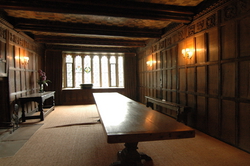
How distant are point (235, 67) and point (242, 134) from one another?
131 centimetres

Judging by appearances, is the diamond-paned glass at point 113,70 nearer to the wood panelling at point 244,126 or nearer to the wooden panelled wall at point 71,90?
the wooden panelled wall at point 71,90

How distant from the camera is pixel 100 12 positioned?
13.4ft

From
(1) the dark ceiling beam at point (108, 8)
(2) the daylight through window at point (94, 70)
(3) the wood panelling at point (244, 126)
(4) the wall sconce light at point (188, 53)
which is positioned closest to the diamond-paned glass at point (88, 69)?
(2) the daylight through window at point (94, 70)

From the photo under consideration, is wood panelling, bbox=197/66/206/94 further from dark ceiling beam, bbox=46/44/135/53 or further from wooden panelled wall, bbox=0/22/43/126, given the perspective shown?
dark ceiling beam, bbox=46/44/135/53

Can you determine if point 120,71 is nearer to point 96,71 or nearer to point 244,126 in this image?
point 96,71

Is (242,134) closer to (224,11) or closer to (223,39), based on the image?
(223,39)

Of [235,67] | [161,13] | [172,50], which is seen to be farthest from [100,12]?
[235,67]

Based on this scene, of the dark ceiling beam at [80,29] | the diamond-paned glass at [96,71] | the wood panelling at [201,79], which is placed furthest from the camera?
the diamond-paned glass at [96,71]

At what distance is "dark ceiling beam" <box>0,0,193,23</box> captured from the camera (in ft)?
12.3

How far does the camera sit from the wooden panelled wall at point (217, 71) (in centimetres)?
303

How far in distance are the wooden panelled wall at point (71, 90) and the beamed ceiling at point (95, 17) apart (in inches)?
70.4

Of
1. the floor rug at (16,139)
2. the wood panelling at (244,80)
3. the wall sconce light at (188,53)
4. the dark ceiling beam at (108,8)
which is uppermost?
the dark ceiling beam at (108,8)

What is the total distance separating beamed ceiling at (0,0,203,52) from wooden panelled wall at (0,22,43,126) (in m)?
0.46

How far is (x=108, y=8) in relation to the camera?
4.09 meters
